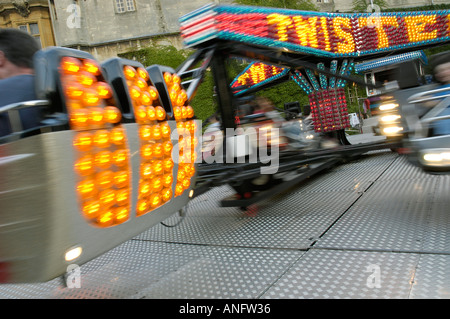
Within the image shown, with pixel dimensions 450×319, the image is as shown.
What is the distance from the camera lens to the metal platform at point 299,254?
1.69 m

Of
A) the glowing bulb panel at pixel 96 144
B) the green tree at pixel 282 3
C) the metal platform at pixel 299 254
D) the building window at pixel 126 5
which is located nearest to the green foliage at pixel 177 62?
the building window at pixel 126 5

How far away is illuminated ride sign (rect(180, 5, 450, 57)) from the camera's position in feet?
10.9

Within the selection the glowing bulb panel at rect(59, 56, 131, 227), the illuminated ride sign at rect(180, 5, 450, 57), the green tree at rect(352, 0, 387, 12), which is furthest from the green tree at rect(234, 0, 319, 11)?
the glowing bulb panel at rect(59, 56, 131, 227)

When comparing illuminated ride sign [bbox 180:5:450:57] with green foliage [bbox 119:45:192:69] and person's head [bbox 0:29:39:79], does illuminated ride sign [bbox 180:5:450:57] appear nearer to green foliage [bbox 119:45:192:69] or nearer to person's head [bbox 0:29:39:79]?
person's head [bbox 0:29:39:79]

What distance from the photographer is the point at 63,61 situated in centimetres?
139

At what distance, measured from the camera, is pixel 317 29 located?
5742 mm

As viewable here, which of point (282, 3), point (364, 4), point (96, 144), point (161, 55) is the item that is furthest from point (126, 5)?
point (96, 144)

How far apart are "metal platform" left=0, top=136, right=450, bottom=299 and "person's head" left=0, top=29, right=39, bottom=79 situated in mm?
1376

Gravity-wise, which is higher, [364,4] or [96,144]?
[364,4]

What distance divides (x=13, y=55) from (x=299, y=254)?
2047mm

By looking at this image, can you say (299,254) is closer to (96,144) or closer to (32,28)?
(96,144)

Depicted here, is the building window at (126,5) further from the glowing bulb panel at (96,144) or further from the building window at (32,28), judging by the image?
the glowing bulb panel at (96,144)

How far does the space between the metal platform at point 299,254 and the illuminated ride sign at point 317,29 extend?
1958 mm

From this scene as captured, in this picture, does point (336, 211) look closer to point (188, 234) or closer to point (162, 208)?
point (188, 234)
